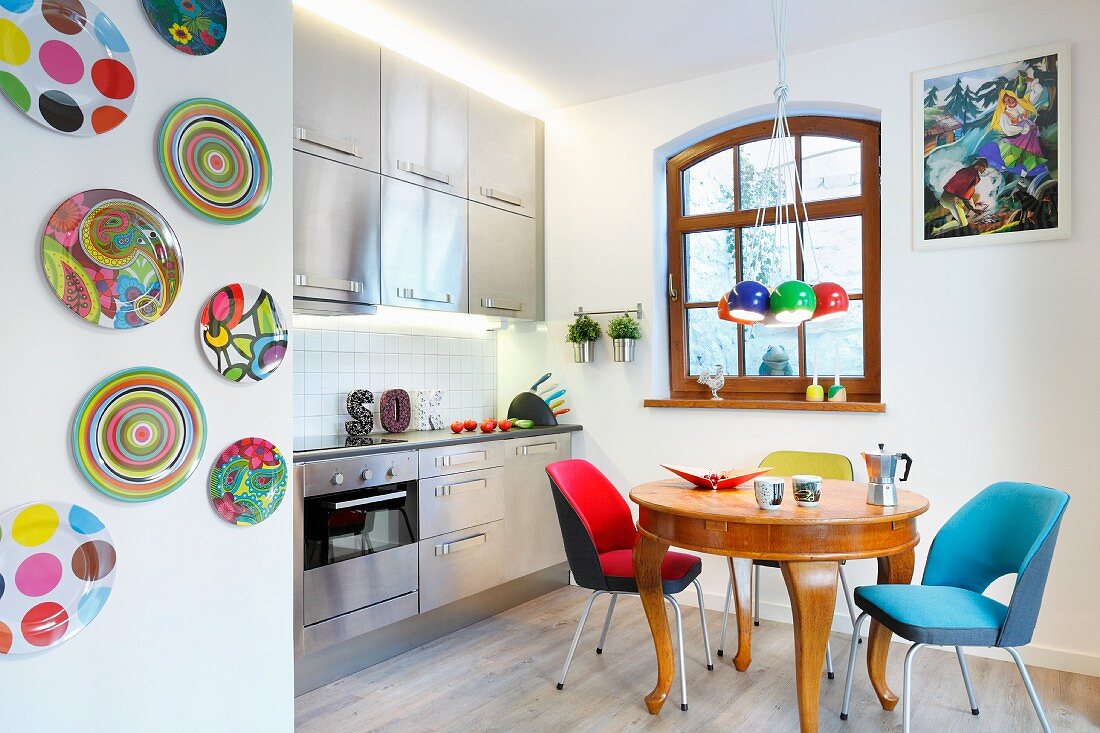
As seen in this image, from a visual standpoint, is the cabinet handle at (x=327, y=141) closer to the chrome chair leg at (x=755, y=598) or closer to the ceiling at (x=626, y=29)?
the ceiling at (x=626, y=29)

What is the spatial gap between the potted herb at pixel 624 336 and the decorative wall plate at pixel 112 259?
268 cm

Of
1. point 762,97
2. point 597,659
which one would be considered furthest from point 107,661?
point 762,97

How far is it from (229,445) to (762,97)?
3157mm

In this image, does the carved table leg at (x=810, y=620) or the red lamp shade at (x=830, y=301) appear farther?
the red lamp shade at (x=830, y=301)

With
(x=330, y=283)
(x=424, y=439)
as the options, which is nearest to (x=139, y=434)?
(x=330, y=283)

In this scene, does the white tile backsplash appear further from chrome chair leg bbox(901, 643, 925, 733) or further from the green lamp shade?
chrome chair leg bbox(901, 643, 925, 733)

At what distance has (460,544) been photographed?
11.9 feet

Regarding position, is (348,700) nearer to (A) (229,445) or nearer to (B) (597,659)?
(B) (597,659)

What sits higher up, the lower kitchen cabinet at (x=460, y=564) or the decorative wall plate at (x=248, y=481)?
the decorative wall plate at (x=248, y=481)

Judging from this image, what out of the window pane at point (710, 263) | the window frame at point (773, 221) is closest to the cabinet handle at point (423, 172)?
Answer: the window frame at point (773, 221)

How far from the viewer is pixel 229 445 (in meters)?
2.09

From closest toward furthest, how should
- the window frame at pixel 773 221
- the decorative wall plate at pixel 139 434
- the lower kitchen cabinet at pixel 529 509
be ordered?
the decorative wall plate at pixel 139 434, the window frame at pixel 773 221, the lower kitchen cabinet at pixel 529 509

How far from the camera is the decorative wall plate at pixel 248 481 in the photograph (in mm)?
2066

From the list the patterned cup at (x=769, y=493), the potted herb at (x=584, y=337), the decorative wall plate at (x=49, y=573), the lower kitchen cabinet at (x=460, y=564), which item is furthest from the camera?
the potted herb at (x=584, y=337)
